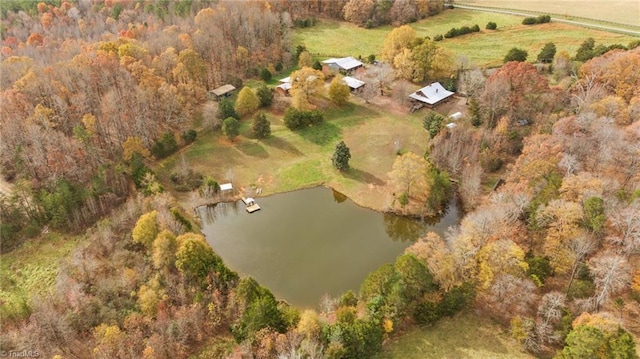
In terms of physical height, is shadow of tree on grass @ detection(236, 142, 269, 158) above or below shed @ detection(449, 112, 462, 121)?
below

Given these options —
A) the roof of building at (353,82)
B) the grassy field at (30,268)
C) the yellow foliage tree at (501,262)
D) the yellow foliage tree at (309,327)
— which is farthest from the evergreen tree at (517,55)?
the grassy field at (30,268)

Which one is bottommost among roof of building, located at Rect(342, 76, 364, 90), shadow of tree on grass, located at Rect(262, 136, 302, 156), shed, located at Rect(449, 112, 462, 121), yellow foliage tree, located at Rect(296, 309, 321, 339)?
yellow foliage tree, located at Rect(296, 309, 321, 339)

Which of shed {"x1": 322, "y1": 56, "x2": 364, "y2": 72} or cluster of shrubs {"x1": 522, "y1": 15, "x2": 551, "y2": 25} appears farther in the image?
cluster of shrubs {"x1": 522, "y1": 15, "x2": 551, "y2": 25}

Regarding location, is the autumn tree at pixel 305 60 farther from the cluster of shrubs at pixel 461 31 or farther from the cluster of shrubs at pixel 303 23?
the cluster of shrubs at pixel 461 31

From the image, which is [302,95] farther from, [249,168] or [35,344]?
[35,344]

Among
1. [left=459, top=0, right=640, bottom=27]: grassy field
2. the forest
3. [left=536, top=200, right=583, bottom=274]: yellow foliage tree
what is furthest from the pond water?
[left=459, top=0, right=640, bottom=27]: grassy field

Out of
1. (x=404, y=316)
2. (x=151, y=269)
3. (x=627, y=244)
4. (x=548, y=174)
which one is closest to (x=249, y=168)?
(x=151, y=269)

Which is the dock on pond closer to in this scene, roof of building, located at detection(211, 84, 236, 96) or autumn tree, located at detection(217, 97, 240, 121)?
autumn tree, located at detection(217, 97, 240, 121)

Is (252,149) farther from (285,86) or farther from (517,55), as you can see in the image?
(517,55)
